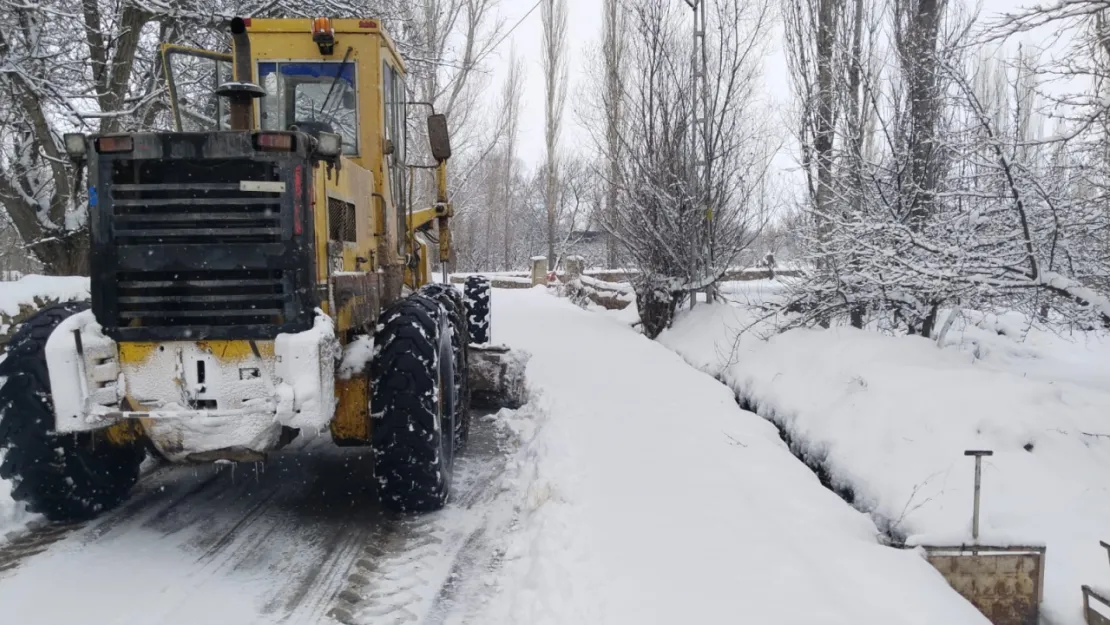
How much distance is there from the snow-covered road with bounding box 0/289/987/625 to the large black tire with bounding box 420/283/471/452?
0.88 feet

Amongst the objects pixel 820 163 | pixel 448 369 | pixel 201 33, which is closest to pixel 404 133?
pixel 448 369

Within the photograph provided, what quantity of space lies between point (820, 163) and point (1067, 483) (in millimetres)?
5603

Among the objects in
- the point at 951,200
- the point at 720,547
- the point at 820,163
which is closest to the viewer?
the point at 720,547

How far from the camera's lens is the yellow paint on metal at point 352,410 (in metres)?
4.45

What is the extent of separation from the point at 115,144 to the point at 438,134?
2.44 m

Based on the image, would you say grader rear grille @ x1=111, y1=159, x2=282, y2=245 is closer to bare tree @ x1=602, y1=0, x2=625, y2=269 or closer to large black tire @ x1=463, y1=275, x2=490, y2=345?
large black tire @ x1=463, y1=275, x2=490, y2=345

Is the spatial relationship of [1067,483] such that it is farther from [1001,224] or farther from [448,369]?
[448,369]

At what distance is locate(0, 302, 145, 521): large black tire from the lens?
13.5 feet

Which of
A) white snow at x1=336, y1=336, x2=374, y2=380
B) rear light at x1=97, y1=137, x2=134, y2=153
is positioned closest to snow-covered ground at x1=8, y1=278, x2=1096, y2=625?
white snow at x1=336, y1=336, x2=374, y2=380

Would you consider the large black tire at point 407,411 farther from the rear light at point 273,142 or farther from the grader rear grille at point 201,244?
the rear light at point 273,142

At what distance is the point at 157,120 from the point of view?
11.5 m

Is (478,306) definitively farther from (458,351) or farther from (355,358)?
(355,358)

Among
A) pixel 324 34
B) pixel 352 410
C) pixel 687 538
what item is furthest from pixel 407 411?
pixel 324 34

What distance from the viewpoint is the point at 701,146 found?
13297 millimetres
